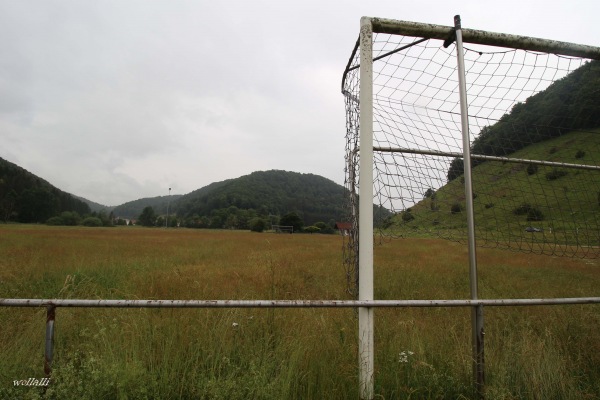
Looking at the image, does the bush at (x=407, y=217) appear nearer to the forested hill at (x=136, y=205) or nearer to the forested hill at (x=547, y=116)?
the forested hill at (x=547, y=116)

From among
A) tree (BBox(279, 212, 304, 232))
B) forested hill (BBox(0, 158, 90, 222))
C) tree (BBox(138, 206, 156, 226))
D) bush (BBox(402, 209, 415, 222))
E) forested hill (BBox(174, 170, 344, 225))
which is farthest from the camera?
tree (BBox(138, 206, 156, 226))

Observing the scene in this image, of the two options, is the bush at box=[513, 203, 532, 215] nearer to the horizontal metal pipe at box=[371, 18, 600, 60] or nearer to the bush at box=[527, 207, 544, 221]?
the bush at box=[527, 207, 544, 221]

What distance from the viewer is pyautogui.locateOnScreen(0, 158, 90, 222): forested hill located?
65.9 metres

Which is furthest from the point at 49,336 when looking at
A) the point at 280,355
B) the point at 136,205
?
the point at 136,205

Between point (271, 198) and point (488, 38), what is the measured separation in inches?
3569

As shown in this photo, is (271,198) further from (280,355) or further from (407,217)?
(280,355)

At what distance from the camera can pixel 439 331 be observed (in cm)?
333

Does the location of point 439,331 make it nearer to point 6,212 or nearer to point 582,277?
point 582,277

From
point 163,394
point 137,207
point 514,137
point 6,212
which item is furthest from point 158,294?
point 137,207

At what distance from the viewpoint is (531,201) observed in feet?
11.9

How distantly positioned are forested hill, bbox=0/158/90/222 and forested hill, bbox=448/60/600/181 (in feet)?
289

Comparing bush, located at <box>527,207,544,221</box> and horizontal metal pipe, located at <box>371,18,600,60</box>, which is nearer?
horizontal metal pipe, located at <box>371,18,600,60</box>

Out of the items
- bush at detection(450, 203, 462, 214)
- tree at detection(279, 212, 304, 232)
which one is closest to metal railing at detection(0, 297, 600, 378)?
bush at detection(450, 203, 462, 214)

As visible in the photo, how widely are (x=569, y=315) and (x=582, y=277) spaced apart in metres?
5.78
